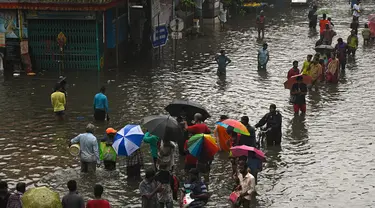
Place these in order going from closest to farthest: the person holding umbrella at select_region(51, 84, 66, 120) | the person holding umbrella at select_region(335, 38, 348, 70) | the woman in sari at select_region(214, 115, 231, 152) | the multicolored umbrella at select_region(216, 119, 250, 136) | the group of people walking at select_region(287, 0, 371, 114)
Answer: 1. the multicolored umbrella at select_region(216, 119, 250, 136)
2. the woman in sari at select_region(214, 115, 231, 152)
3. the person holding umbrella at select_region(51, 84, 66, 120)
4. the group of people walking at select_region(287, 0, 371, 114)
5. the person holding umbrella at select_region(335, 38, 348, 70)

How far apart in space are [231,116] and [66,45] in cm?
859

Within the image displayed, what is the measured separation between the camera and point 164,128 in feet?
46.0

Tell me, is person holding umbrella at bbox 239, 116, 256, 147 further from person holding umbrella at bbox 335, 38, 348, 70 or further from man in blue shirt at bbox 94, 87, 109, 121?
person holding umbrella at bbox 335, 38, 348, 70

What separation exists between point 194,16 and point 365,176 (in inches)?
963

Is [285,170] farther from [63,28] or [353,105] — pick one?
[63,28]

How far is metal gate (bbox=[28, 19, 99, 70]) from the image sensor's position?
85.3ft

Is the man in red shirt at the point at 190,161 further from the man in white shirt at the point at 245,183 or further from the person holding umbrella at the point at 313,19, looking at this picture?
the person holding umbrella at the point at 313,19

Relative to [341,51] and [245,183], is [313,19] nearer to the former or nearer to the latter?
[341,51]

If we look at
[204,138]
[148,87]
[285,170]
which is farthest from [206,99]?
[204,138]

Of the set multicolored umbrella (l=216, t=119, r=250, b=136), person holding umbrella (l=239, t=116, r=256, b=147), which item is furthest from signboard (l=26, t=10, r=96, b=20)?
multicolored umbrella (l=216, t=119, r=250, b=136)

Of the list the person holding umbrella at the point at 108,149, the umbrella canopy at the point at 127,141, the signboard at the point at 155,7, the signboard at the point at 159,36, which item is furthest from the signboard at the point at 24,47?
the umbrella canopy at the point at 127,141

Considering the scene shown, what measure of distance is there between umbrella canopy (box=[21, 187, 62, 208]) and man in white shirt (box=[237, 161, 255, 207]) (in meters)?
3.24

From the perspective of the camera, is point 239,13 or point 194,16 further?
point 239,13

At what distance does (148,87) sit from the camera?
78.2 ft
